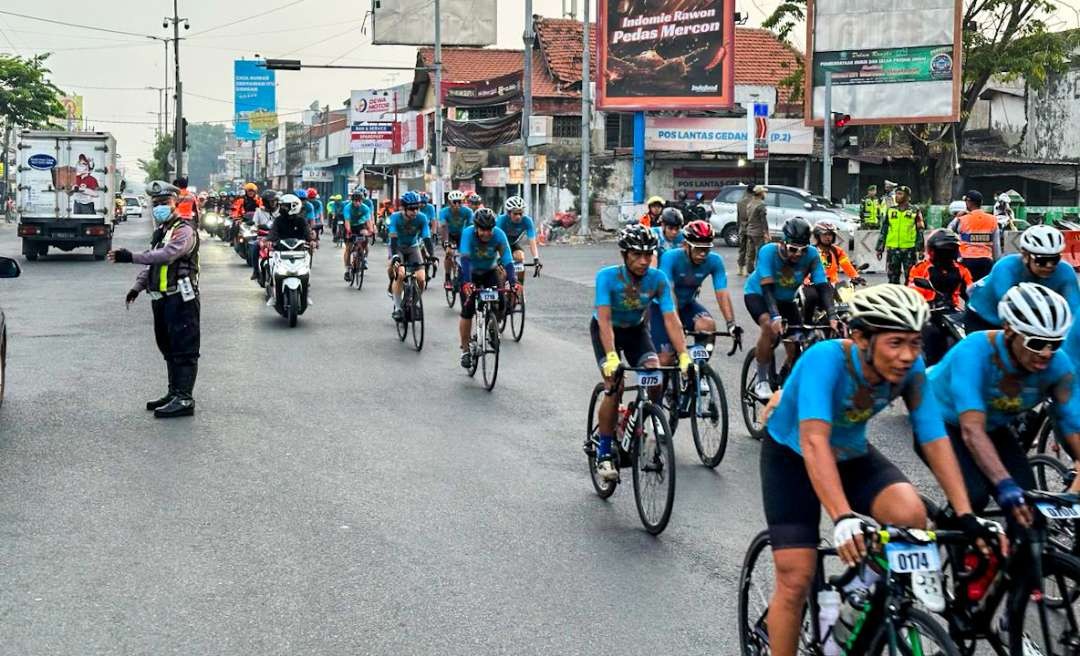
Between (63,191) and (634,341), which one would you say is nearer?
(634,341)

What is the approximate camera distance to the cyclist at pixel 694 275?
398 inches

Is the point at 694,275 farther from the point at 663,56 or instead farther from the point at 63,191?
the point at 663,56

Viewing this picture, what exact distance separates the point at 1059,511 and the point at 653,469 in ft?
10.2

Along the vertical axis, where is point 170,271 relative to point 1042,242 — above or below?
below

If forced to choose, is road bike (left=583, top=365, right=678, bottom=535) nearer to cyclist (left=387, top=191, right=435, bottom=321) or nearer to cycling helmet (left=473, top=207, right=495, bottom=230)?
cycling helmet (left=473, top=207, right=495, bottom=230)

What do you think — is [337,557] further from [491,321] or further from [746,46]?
[746,46]

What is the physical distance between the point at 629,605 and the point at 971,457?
1606mm

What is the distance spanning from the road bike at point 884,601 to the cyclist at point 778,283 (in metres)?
5.79

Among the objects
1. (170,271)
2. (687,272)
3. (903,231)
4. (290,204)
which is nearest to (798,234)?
(687,272)

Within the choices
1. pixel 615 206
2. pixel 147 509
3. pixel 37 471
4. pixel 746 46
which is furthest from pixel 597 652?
pixel 746 46

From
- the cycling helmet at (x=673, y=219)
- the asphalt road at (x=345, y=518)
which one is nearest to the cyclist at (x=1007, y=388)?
the asphalt road at (x=345, y=518)

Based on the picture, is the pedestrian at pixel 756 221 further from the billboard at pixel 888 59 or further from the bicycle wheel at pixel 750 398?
the bicycle wheel at pixel 750 398

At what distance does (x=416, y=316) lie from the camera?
15.5 metres

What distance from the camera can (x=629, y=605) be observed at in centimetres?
607
